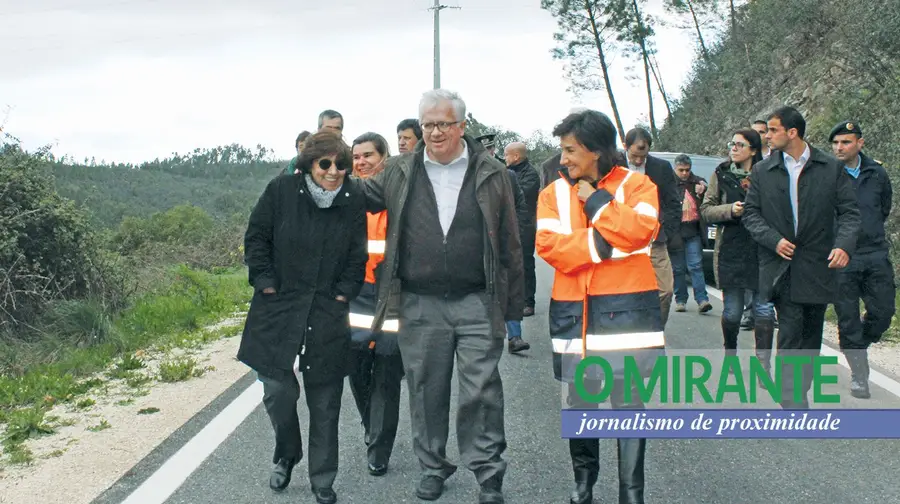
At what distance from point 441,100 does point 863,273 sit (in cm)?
388

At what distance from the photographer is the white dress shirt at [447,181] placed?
16.8 feet

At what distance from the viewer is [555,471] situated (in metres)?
5.51

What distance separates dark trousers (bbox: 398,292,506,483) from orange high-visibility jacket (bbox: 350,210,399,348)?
27cm

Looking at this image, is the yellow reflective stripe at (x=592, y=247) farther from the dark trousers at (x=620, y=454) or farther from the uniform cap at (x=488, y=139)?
the uniform cap at (x=488, y=139)

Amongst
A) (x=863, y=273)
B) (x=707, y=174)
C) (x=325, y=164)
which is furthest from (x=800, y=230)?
(x=707, y=174)

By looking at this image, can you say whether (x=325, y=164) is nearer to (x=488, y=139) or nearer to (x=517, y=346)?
(x=488, y=139)

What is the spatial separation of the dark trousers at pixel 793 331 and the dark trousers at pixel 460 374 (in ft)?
7.72

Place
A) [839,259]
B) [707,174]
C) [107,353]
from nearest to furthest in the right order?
[839,259] → [107,353] → [707,174]

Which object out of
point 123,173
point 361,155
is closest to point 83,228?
point 361,155

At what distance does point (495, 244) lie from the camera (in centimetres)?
501

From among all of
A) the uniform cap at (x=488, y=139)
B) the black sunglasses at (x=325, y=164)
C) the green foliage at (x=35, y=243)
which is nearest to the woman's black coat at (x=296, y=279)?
the black sunglasses at (x=325, y=164)

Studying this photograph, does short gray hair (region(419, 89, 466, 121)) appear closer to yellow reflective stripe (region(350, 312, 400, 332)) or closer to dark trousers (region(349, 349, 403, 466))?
yellow reflective stripe (region(350, 312, 400, 332))

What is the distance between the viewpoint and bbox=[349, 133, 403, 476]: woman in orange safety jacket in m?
5.49

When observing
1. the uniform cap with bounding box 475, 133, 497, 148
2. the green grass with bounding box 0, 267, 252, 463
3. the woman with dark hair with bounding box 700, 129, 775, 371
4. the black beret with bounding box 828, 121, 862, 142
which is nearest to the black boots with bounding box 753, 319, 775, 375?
the woman with dark hair with bounding box 700, 129, 775, 371
